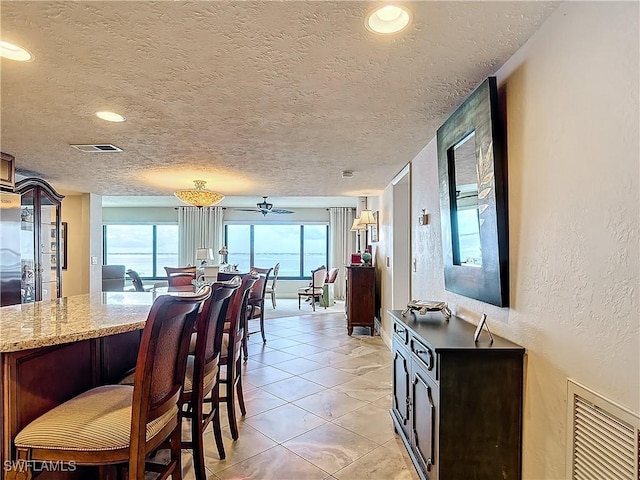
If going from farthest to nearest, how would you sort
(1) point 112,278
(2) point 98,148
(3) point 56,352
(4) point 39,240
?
(1) point 112,278
(4) point 39,240
(2) point 98,148
(3) point 56,352

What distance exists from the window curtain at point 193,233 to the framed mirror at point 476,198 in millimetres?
8311

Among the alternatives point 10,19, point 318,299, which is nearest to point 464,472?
point 10,19

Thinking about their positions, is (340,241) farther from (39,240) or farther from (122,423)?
(122,423)

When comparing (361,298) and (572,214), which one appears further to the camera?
(361,298)

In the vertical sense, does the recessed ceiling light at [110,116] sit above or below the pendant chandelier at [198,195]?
above

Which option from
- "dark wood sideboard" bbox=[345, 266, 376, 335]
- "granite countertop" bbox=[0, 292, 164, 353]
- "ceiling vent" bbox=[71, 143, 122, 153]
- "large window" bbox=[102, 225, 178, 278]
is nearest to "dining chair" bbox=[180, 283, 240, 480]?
"granite countertop" bbox=[0, 292, 164, 353]

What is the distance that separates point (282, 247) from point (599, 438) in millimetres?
9647

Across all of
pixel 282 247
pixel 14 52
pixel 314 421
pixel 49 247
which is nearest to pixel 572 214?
pixel 314 421

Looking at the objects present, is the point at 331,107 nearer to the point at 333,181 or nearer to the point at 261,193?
the point at 333,181

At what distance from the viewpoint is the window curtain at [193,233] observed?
9992 millimetres

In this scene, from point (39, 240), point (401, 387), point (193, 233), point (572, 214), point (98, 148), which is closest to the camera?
point (572, 214)

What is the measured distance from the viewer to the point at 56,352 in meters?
1.66

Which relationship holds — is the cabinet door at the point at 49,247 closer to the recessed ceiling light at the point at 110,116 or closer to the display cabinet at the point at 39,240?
the display cabinet at the point at 39,240

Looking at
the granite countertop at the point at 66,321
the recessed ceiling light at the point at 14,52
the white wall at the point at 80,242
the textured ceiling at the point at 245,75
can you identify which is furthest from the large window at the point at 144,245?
the recessed ceiling light at the point at 14,52
